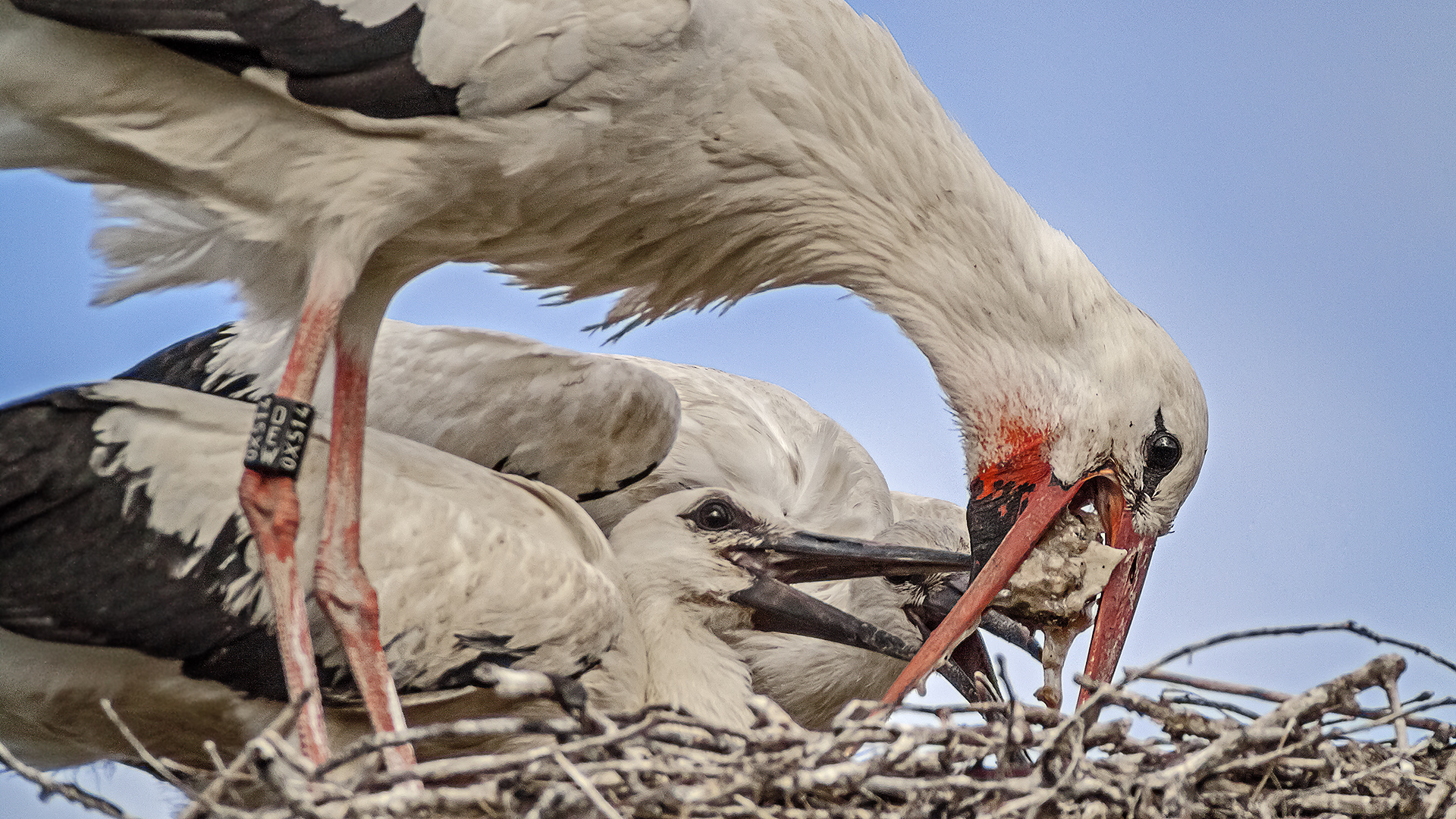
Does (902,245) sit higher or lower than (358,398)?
higher

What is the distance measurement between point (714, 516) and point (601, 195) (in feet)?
3.41

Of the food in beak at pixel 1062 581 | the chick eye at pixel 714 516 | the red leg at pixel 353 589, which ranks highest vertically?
the food in beak at pixel 1062 581

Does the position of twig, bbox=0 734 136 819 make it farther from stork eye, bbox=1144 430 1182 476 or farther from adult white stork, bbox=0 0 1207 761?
stork eye, bbox=1144 430 1182 476

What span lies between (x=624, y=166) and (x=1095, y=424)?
126cm

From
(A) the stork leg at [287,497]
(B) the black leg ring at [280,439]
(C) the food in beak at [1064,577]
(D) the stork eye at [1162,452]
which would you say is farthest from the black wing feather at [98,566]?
(D) the stork eye at [1162,452]

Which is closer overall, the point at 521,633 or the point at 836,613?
the point at 521,633

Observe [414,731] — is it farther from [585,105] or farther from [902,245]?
[902,245]

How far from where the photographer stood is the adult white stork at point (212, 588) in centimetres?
301

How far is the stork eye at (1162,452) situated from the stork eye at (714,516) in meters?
1.05

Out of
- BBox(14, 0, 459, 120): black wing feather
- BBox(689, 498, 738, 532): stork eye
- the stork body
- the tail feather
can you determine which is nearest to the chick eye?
BBox(689, 498, 738, 532): stork eye

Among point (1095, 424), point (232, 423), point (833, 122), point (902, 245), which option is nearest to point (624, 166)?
point (833, 122)

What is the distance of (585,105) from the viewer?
10.0ft

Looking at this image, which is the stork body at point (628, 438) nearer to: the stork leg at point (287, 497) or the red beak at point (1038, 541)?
the red beak at point (1038, 541)

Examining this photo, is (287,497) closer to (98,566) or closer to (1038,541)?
(98,566)
